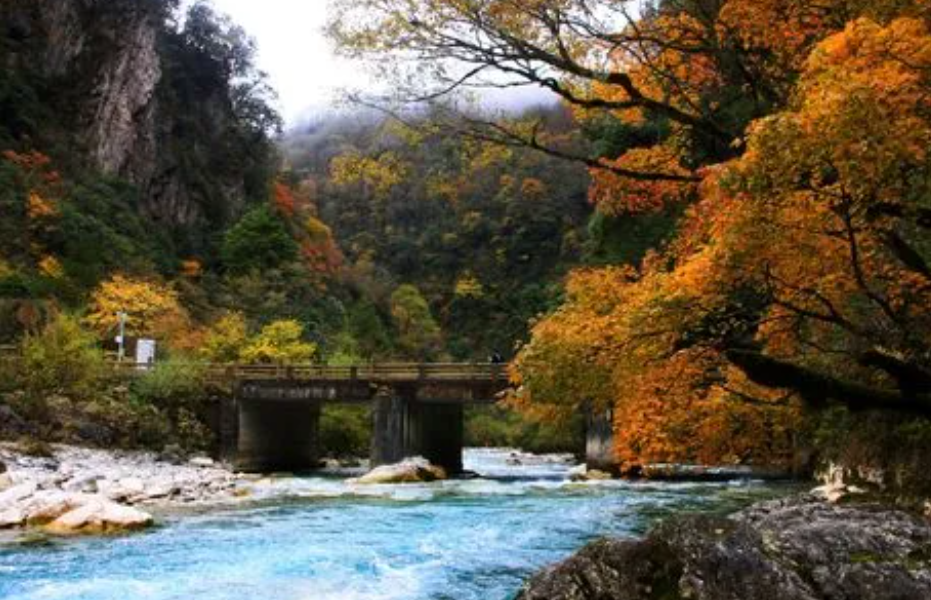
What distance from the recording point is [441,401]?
1369 inches

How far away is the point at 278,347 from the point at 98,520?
31960mm

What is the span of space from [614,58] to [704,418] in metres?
4.37

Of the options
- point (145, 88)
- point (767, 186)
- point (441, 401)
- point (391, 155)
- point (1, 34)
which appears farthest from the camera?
point (145, 88)

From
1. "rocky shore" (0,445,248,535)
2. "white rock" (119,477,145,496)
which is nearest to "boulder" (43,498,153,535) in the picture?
"rocky shore" (0,445,248,535)

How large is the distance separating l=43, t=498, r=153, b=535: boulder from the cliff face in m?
46.6

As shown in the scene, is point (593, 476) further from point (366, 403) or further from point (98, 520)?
point (98, 520)

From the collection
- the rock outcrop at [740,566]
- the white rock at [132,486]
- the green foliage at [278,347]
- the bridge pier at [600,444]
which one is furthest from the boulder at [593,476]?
the rock outcrop at [740,566]

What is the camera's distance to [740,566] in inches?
258

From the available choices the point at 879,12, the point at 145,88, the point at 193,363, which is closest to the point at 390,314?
the point at 145,88

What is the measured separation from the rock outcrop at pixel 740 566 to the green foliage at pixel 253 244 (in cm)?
5725

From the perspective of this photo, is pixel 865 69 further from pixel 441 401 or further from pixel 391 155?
pixel 441 401

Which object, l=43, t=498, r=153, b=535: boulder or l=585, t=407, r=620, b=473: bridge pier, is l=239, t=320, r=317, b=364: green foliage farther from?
l=43, t=498, r=153, b=535: boulder

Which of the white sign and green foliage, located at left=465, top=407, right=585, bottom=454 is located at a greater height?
the white sign

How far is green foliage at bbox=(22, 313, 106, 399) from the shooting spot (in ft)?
102
